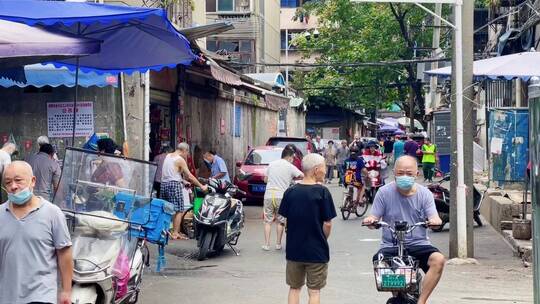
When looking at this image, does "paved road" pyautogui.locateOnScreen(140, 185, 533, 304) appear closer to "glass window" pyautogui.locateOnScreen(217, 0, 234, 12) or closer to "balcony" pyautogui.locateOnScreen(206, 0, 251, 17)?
"balcony" pyautogui.locateOnScreen(206, 0, 251, 17)

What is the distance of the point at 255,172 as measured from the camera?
23359 mm

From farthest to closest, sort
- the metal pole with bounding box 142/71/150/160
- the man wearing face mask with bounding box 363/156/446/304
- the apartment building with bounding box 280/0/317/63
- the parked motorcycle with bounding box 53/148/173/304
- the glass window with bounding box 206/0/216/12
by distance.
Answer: the apartment building with bounding box 280/0/317/63
the glass window with bounding box 206/0/216/12
the metal pole with bounding box 142/71/150/160
the man wearing face mask with bounding box 363/156/446/304
the parked motorcycle with bounding box 53/148/173/304

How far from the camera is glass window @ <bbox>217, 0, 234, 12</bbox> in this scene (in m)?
47.2

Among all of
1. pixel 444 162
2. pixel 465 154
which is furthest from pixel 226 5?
pixel 465 154

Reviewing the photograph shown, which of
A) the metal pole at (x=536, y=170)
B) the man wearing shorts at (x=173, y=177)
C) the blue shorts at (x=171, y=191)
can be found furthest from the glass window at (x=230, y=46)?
the metal pole at (x=536, y=170)

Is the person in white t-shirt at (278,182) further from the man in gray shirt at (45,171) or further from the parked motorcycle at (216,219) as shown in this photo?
the man in gray shirt at (45,171)

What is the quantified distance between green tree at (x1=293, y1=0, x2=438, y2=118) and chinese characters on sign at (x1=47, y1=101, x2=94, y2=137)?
78.8ft

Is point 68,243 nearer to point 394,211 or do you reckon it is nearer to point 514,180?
point 394,211

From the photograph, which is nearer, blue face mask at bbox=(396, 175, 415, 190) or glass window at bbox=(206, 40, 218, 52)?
blue face mask at bbox=(396, 175, 415, 190)

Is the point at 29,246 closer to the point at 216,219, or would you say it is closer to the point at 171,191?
the point at 216,219

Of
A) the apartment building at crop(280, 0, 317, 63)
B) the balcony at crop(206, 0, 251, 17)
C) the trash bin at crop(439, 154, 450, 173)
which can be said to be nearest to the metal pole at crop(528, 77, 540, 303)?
the trash bin at crop(439, 154, 450, 173)

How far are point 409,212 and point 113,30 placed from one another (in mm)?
4673

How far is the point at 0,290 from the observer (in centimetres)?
595

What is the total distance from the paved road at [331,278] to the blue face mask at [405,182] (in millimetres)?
2456
